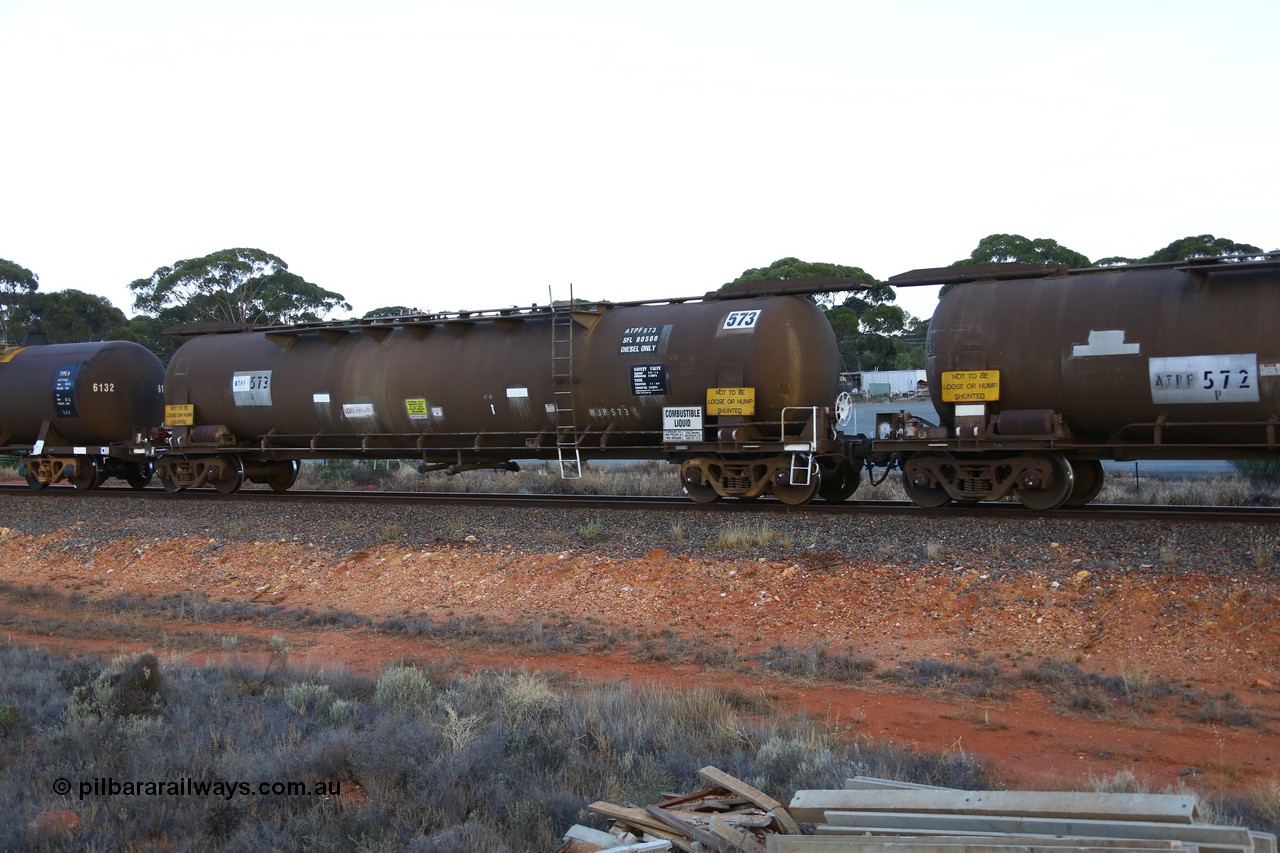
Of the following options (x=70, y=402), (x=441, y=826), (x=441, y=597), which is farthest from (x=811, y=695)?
(x=70, y=402)

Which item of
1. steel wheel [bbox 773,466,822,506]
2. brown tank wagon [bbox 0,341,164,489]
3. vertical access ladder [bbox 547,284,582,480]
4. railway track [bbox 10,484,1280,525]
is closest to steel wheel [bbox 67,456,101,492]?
brown tank wagon [bbox 0,341,164,489]

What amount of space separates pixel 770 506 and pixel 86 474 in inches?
715

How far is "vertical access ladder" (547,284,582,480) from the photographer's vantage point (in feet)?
57.1

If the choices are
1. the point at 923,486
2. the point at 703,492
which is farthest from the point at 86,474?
the point at 923,486

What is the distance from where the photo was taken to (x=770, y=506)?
15875mm

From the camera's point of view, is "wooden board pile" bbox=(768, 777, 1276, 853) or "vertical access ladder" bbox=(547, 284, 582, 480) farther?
"vertical access ladder" bbox=(547, 284, 582, 480)

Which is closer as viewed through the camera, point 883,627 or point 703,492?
point 883,627

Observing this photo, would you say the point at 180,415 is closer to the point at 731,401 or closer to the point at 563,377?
the point at 563,377

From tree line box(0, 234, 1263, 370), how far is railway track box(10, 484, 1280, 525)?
116ft

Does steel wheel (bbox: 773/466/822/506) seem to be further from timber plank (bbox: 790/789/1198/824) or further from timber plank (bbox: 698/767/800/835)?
timber plank (bbox: 790/789/1198/824)

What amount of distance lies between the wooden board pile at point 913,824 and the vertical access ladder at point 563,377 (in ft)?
38.3

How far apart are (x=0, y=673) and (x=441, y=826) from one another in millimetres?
6382

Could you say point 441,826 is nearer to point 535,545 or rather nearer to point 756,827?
point 756,827

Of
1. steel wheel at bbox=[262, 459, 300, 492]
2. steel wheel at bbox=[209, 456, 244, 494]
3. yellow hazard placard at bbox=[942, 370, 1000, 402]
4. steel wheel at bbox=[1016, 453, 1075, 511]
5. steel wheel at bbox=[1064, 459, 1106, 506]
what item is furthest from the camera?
steel wheel at bbox=[262, 459, 300, 492]
